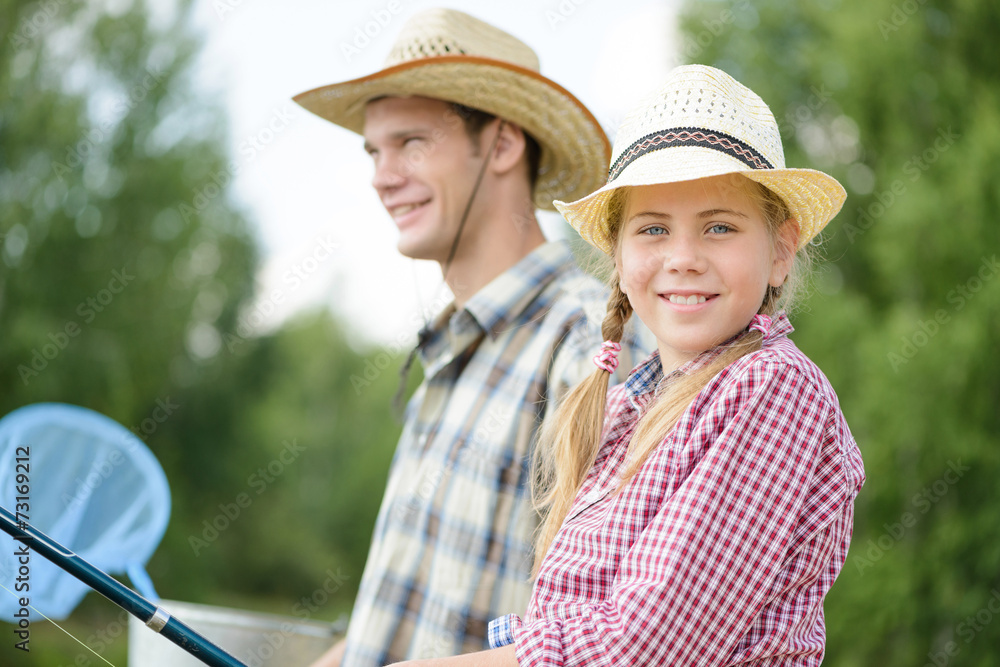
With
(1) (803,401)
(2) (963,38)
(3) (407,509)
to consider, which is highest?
(2) (963,38)

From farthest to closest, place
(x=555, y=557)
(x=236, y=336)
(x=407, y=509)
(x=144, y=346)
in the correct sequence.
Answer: (x=236, y=336) < (x=144, y=346) < (x=407, y=509) < (x=555, y=557)

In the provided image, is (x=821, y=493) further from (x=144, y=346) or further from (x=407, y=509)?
(x=144, y=346)

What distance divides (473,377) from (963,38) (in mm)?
5256

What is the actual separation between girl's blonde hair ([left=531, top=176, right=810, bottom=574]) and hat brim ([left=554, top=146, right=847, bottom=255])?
3 cm

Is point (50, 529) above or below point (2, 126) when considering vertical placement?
below

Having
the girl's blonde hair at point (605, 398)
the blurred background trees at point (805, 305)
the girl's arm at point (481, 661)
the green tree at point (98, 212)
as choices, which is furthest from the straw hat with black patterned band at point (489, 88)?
the green tree at point (98, 212)

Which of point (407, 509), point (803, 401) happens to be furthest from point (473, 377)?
point (803, 401)

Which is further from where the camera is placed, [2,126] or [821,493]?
[2,126]

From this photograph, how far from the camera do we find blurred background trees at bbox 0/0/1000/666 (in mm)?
5480

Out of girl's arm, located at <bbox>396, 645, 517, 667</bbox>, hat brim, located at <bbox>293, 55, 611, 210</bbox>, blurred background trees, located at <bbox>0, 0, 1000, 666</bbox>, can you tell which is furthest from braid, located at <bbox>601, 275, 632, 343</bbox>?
hat brim, located at <bbox>293, 55, 611, 210</bbox>

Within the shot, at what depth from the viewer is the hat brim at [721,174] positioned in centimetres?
138

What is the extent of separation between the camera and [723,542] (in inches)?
45.4

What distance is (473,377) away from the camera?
2.39 meters

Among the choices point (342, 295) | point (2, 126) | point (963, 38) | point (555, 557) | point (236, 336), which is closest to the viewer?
point (555, 557)
